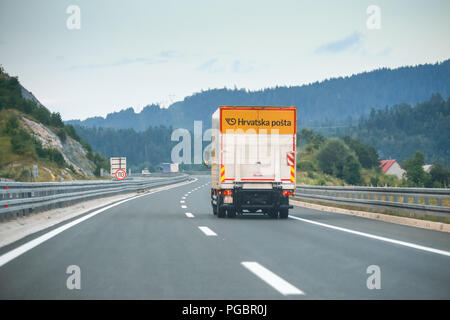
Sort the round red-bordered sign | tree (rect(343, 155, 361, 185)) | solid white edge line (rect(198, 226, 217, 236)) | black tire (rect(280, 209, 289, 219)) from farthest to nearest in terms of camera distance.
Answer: tree (rect(343, 155, 361, 185)) → the round red-bordered sign → black tire (rect(280, 209, 289, 219)) → solid white edge line (rect(198, 226, 217, 236))

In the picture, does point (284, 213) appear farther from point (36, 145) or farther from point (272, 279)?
point (36, 145)

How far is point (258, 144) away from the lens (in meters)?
17.5

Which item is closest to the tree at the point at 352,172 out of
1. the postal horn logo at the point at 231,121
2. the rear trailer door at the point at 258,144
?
the rear trailer door at the point at 258,144

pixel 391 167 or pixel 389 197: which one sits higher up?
pixel 391 167

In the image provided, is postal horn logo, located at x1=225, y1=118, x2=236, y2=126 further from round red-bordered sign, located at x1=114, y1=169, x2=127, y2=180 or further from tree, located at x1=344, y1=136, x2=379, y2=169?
tree, located at x1=344, y1=136, x2=379, y2=169

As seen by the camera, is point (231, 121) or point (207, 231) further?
point (231, 121)

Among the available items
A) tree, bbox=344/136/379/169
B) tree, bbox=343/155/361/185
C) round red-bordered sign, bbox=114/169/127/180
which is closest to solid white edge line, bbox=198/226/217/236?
round red-bordered sign, bbox=114/169/127/180

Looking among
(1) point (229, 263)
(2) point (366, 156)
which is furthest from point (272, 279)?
(2) point (366, 156)

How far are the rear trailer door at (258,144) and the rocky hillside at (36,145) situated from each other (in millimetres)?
27045

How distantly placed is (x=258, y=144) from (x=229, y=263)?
9.46 m

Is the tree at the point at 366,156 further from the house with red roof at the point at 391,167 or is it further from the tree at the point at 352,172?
the tree at the point at 352,172

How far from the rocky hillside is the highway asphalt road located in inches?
1257

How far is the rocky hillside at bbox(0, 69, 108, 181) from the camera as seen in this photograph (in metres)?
52.8
